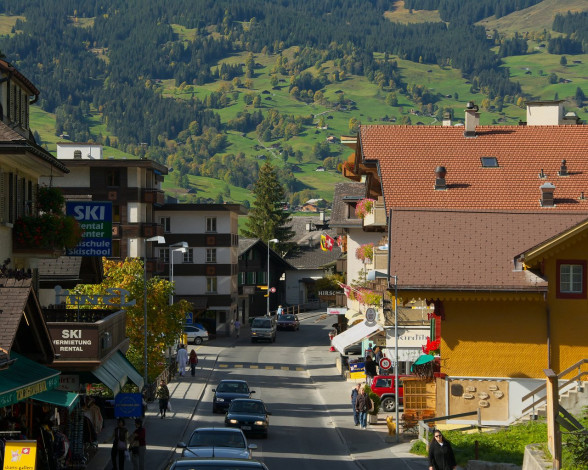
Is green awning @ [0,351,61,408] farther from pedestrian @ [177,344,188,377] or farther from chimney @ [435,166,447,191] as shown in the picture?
pedestrian @ [177,344,188,377]

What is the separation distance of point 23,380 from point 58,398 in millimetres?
5835

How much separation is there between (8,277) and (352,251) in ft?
171

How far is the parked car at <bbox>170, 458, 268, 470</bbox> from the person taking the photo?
2123cm

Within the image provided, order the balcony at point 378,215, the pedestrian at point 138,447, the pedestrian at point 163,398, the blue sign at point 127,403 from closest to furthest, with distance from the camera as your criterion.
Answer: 1. the pedestrian at point 138,447
2. the blue sign at point 127,403
3. the pedestrian at point 163,398
4. the balcony at point 378,215

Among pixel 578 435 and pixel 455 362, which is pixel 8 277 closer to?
pixel 578 435

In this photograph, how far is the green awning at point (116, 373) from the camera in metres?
31.9

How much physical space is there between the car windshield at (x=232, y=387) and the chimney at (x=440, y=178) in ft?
39.7

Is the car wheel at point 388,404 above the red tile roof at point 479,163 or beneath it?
beneath

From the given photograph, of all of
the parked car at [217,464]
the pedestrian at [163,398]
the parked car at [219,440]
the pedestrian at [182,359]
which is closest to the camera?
the parked car at [217,464]

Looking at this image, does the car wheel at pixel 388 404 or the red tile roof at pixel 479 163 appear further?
the car wheel at pixel 388 404

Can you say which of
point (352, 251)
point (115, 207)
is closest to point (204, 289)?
point (115, 207)

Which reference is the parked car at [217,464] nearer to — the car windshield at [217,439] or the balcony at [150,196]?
the car windshield at [217,439]

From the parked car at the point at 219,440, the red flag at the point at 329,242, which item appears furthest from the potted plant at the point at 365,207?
the red flag at the point at 329,242

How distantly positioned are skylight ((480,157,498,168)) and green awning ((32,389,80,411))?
23.9 metres
